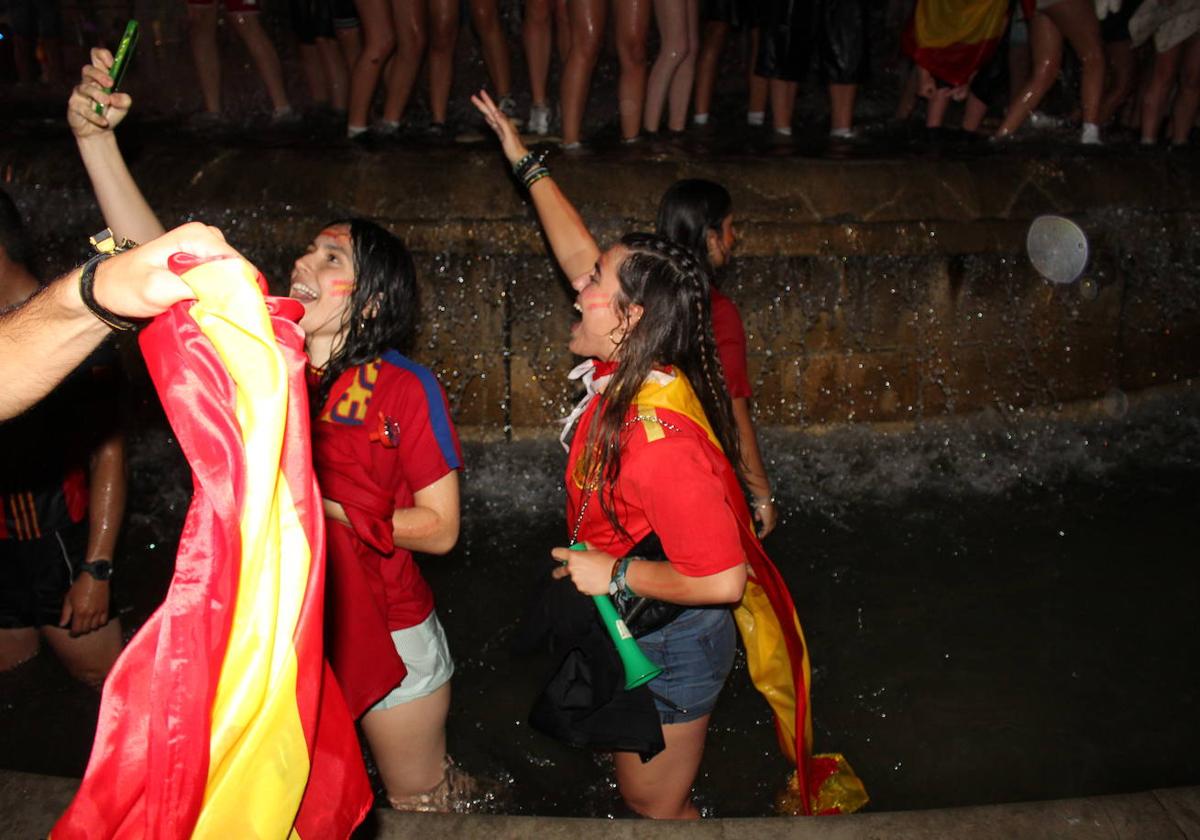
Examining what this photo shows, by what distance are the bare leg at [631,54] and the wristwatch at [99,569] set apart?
5293mm

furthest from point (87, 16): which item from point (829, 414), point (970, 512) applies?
point (970, 512)

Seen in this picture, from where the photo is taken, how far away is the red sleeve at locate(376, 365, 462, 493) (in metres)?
2.63

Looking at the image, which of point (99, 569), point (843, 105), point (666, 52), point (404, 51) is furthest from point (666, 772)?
point (843, 105)

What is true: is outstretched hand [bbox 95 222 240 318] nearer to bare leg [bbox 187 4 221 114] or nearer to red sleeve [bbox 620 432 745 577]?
red sleeve [bbox 620 432 745 577]

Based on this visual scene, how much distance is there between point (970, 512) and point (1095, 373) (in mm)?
1639

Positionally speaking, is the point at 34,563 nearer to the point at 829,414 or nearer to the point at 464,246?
the point at 464,246

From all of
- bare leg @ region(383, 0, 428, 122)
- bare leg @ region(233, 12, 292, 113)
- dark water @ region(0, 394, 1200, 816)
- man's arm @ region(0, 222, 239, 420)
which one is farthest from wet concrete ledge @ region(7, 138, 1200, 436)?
man's arm @ region(0, 222, 239, 420)

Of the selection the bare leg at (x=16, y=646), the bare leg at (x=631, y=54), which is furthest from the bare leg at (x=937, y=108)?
the bare leg at (x=16, y=646)

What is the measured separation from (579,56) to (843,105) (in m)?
2.48

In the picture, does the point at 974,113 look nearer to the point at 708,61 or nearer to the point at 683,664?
the point at 708,61

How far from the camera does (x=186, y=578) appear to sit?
1.53 m

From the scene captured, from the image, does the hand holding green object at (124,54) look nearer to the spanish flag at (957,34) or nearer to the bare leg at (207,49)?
the bare leg at (207,49)

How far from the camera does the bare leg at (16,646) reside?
3756mm

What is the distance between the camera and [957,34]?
788 centimetres
